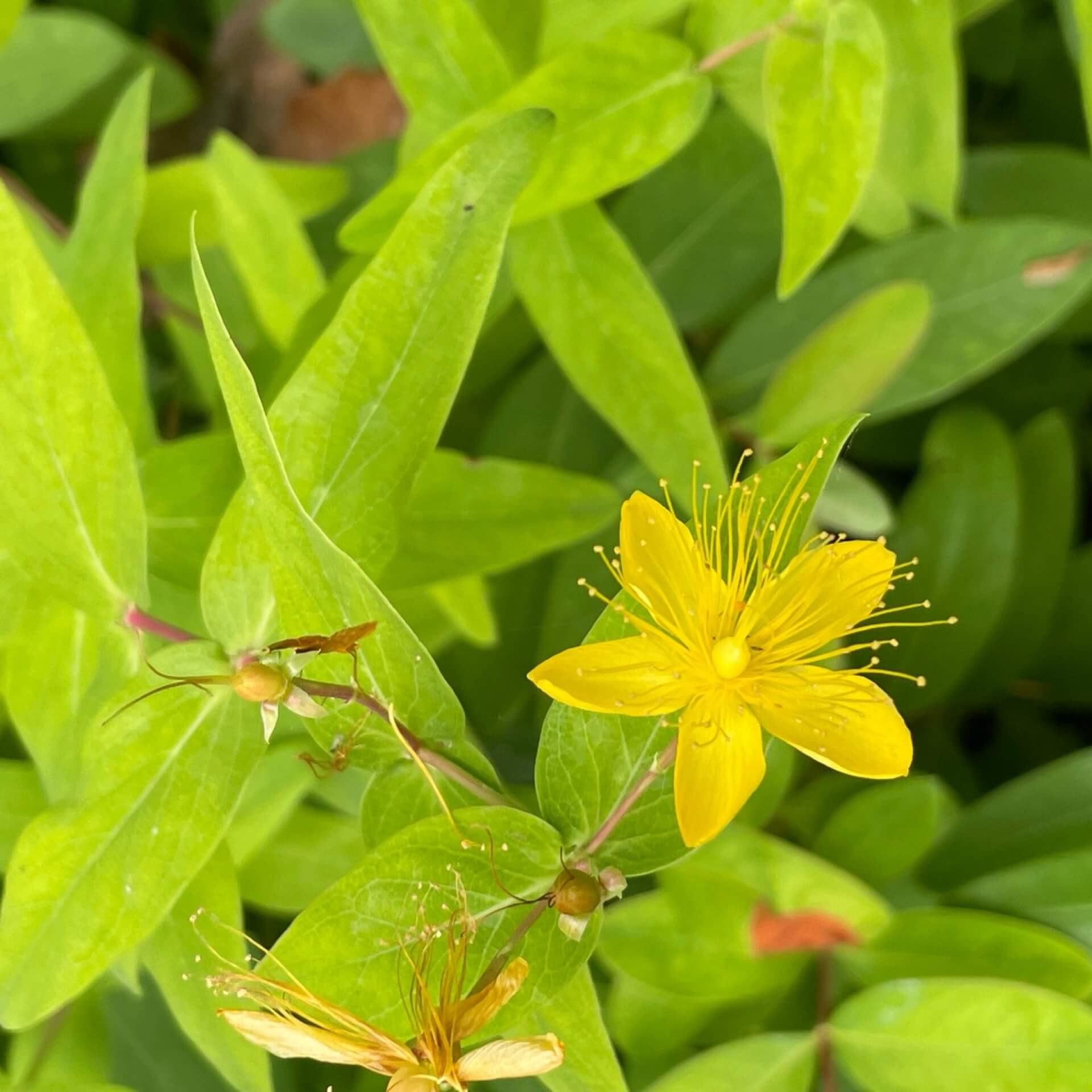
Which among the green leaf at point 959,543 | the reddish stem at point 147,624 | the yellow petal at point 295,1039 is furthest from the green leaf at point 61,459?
the green leaf at point 959,543

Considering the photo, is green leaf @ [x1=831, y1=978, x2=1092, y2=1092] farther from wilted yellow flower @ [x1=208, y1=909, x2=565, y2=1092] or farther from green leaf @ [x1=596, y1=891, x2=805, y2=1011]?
wilted yellow flower @ [x1=208, y1=909, x2=565, y2=1092]

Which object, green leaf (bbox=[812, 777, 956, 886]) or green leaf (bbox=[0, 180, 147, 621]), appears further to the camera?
green leaf (bbox=[812, 777, 956, 886])

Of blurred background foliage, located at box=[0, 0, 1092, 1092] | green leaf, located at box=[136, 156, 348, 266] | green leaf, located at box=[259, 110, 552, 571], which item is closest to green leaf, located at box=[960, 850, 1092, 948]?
blurred background foliage, located at box=[0, 0, 1092, 1092]

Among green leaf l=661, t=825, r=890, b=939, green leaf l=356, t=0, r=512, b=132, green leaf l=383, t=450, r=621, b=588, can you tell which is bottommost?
green leaf l=661, t=825, r=890, b=939

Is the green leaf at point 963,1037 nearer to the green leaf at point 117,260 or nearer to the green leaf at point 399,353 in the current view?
the green leaf at point 399,353

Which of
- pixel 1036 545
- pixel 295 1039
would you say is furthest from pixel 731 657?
pixel 1036 545

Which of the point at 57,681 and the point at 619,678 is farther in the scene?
the point at 57,681

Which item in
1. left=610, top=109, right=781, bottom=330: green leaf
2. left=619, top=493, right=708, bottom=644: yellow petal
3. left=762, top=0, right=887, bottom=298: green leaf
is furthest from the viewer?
left=610, top=109, right=781, bottom=330: green leaf

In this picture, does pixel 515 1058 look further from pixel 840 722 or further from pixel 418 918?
pixel 840 722
